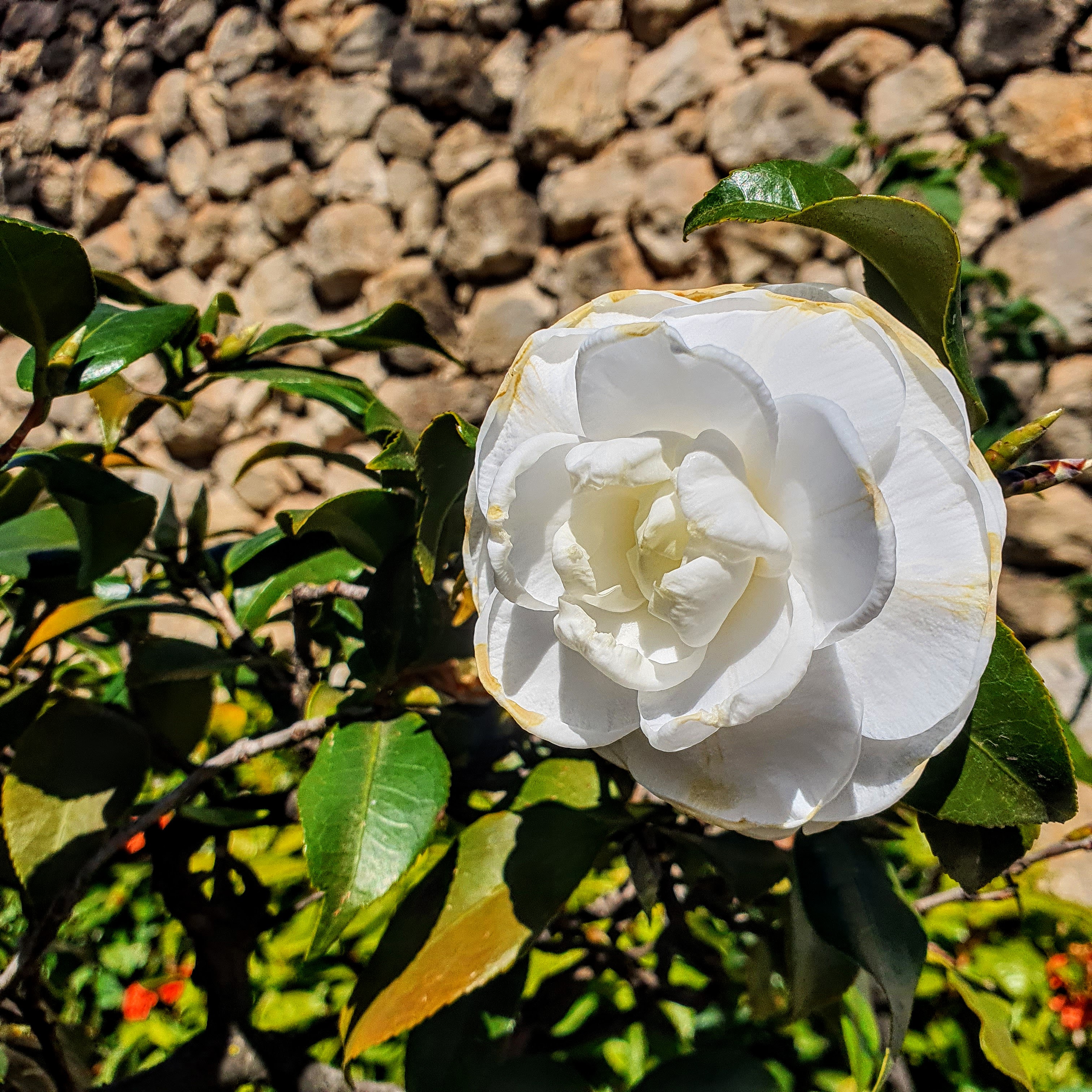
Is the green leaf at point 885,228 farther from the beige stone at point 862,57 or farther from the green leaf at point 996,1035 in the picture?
the beige stone at point 862,57

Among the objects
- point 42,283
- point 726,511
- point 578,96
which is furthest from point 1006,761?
point 578,96

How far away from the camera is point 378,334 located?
1.70 feet

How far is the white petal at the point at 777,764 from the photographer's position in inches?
10.6

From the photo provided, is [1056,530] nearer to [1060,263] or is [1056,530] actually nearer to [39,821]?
[1060,263]

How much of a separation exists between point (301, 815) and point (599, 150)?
221cm

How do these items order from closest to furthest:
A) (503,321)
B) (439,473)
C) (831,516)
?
(831,516)
(439,473)
(503,321)

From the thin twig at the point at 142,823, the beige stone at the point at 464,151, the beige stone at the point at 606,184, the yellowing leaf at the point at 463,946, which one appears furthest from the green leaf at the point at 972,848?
the beige stone at the point at 464,151

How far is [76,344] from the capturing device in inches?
17.6

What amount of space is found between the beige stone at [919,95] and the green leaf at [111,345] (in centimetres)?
175

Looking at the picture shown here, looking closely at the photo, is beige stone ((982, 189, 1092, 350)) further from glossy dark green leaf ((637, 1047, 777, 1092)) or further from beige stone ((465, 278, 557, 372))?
glossy dark green leaf ((637, 1047, 777, 1092))

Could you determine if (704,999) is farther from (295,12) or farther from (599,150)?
(295,12)

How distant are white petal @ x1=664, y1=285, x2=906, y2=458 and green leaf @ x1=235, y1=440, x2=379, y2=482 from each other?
27 centimetres

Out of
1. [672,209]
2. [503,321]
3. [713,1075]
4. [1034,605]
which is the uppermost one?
[713,1075]

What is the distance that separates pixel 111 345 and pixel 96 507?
0.35 ft
